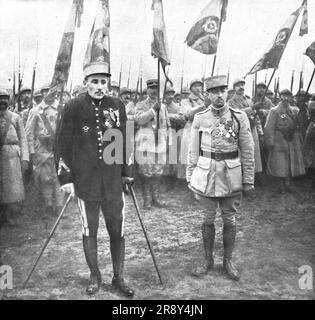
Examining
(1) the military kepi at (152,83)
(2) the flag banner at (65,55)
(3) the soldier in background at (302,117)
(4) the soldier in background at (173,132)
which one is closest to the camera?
(2) the flag banner at (65,55)

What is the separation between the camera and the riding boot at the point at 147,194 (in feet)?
18.9

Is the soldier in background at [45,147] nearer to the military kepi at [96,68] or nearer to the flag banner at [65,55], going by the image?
the flag banner at [65,55]

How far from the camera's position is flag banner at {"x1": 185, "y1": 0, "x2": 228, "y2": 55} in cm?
466

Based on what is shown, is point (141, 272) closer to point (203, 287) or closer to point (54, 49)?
point (203, 287)

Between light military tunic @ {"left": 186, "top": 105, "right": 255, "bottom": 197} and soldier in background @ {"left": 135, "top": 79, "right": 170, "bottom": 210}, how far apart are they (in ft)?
6.68

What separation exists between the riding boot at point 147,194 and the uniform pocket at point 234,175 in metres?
2.18

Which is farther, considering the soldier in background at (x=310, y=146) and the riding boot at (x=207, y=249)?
the soldier in background at (x=310, y=146)

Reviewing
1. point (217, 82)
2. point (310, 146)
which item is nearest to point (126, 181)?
point (217, 82)

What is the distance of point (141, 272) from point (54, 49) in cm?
280

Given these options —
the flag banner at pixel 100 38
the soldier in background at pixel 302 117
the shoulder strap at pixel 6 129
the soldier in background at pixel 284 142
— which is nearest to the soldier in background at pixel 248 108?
the soldier in background at pixel 284 142

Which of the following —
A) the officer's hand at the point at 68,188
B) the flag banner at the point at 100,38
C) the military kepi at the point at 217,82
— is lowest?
the officer's hand at the point at 68,188

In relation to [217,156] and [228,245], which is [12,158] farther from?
[228,245]
